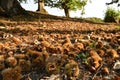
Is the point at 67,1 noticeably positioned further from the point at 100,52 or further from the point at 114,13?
the point at 100,52

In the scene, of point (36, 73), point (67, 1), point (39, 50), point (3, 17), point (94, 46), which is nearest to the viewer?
point (36, 73)

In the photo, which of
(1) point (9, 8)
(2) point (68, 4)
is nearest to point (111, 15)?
(2) point (68, 4)

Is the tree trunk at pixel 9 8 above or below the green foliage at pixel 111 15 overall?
above

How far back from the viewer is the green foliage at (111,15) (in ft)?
63.5

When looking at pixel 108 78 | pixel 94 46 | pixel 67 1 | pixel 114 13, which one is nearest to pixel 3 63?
pixel 108 78

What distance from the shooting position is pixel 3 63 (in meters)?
3.15

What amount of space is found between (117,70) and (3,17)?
317 inches

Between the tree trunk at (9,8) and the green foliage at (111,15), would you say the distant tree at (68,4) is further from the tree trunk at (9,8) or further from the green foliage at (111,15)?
the tree trunk at (9,8)

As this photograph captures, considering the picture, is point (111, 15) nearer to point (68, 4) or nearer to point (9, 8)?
point (68, 4)

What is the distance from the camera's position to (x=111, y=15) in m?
19.5

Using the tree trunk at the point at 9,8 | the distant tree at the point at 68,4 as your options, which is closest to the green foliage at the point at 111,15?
the distant tree at the point at 68,4

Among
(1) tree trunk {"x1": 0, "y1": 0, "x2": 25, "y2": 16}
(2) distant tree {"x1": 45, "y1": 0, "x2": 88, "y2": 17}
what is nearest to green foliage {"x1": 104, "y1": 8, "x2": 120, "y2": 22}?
(2) distant tree {"x1": 45, "y1": 0, "x2": 88, "y2": 17}

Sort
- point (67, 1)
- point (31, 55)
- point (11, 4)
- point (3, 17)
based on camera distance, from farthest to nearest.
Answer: point (67, 1) → point (11, 4) → point (3, 17) → point (31, 55)

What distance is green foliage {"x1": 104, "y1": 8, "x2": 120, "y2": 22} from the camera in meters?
19.4
